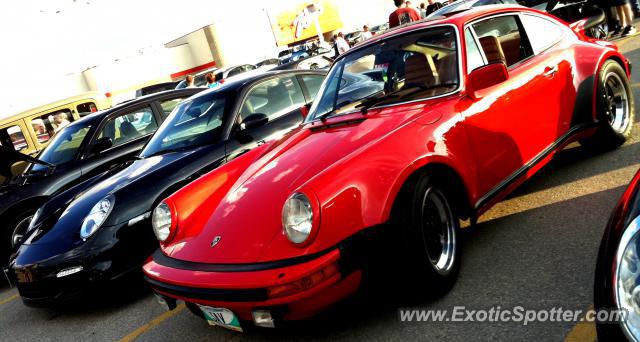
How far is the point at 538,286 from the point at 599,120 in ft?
6.54

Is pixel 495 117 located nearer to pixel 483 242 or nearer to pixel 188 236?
pixel 483 242

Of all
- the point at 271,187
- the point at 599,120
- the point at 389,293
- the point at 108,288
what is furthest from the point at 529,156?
the point at 108,288

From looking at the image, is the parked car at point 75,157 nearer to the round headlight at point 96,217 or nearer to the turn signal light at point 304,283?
the round headlight at point 96,217

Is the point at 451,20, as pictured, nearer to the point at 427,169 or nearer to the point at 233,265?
the point at 427,169

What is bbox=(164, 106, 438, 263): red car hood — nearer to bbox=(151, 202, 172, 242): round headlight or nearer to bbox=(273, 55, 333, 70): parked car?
bbox=(151, 202, 172, 242): round headlight

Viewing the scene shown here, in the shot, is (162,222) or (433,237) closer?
(433,237)

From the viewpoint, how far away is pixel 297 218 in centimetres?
234

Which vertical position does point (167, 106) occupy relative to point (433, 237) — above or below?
above

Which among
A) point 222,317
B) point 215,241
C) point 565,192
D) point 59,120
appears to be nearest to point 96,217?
point 215,241

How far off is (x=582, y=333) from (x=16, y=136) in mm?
9898

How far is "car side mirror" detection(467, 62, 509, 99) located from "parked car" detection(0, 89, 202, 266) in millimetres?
3668

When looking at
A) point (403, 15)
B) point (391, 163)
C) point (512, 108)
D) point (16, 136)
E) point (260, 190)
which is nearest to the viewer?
point (391, 163)

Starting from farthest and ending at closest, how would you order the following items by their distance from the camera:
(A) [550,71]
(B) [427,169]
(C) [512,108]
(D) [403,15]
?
(D) [403,15]
(A) [550,71]
(C) [512,108]
(B) [427,169]

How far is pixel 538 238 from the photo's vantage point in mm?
3018
